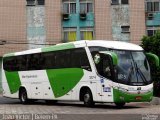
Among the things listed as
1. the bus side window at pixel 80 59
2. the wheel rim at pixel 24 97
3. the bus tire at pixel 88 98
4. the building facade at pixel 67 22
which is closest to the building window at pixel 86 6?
the building facade at pixel 67 22

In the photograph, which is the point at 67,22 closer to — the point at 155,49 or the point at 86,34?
the point at 86,34

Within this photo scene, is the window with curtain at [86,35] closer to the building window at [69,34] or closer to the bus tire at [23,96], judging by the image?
the building window at [69,34]

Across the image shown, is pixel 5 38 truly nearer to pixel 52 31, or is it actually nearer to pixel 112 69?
pixel 52 31

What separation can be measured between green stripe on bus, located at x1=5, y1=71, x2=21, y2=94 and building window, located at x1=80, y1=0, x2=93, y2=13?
19222 mm

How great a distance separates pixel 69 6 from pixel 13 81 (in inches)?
781

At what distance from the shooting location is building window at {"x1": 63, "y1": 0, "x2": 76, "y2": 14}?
163 ft

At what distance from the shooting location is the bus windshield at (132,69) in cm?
2261

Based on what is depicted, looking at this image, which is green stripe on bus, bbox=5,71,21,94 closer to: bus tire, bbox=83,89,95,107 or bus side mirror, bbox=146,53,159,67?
bus tire, bbox=83,89,95,107

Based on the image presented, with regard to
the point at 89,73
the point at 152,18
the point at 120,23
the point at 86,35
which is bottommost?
the point at 89,73

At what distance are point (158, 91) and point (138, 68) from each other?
7.53 m

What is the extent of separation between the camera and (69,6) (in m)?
49.8

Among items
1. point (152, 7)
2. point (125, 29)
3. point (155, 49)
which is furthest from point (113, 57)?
point (152, 7)

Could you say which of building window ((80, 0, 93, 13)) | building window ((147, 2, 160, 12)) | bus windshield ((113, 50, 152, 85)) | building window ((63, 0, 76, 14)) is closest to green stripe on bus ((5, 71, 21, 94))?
bus windshield ((113, 50, 152, 85))

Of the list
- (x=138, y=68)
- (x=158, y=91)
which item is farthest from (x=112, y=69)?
(x=158, y=91)
